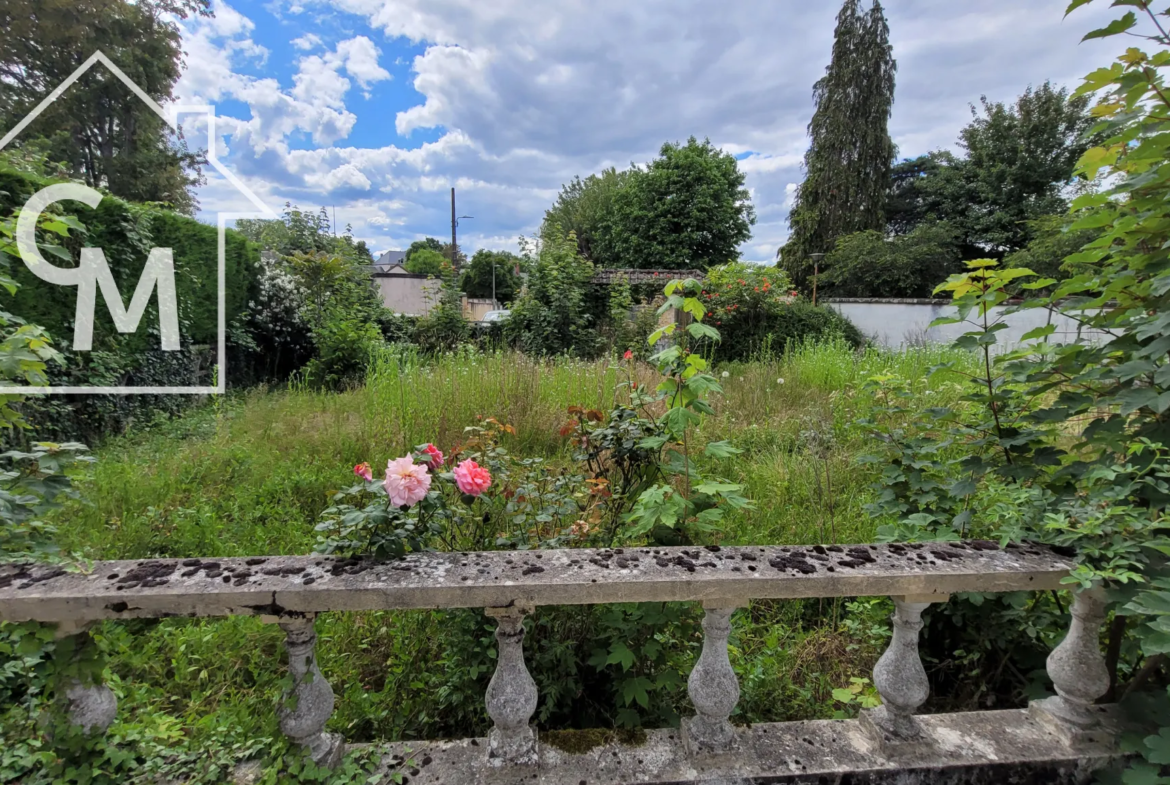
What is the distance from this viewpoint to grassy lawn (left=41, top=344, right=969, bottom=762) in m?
1.31

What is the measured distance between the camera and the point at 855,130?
18219 millimetres

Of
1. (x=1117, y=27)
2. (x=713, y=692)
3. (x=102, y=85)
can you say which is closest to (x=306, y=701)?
(x=713, y=692)

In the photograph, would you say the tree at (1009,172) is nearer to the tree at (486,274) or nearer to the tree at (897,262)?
the tree at (897,262)

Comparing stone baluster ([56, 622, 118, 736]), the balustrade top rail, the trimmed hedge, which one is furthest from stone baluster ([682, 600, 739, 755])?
the trimmed hedge

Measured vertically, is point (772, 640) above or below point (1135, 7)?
below

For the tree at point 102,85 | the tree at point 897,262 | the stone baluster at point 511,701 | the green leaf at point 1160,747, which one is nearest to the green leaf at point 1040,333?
the green leaf at point 1160,747

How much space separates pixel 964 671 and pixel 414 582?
165cm

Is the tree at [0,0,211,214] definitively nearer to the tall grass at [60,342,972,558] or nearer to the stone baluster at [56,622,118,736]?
the tall grass at [60,342,972,558]

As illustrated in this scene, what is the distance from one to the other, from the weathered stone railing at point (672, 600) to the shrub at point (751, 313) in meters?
7.84

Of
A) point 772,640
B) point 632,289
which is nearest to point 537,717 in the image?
point 772,640

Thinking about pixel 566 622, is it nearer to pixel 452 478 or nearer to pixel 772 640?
pixel 452 478

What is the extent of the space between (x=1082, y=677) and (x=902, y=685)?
367 millimetres

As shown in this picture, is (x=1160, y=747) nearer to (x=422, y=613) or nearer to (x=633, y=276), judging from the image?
(x=422, y=613)

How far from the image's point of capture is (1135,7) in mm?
994
